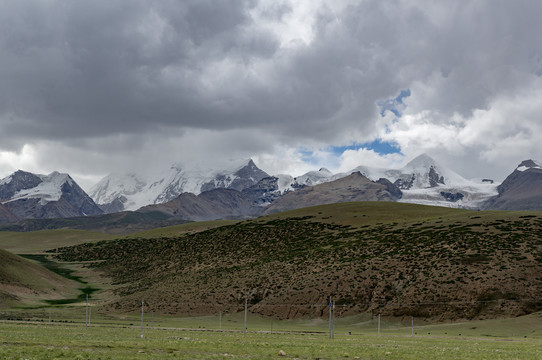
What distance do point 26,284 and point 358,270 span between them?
7163cm

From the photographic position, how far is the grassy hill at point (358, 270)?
8681 centimetres

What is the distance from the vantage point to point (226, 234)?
165375 mm

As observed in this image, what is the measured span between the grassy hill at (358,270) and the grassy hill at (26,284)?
13.6 meters

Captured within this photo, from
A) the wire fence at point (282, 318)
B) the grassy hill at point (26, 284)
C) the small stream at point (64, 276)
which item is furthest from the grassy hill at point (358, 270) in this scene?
the grassy hill at point (26, 284)

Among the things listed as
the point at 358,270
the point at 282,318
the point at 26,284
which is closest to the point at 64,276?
the point at 26,284

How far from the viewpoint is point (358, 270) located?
103 meters

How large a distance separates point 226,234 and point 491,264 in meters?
88.7

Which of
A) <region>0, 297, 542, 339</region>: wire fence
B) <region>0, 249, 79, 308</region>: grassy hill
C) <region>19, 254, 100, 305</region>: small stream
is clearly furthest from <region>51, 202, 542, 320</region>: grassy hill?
<region>0, 249, 79, 308</region>: grassy hill

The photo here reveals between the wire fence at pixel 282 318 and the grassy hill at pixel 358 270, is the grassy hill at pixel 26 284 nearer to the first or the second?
the wire fence at pixel 282 318

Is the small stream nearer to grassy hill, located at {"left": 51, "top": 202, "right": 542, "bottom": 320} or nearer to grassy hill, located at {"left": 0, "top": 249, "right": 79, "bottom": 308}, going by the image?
grassy hill, located at {"left": 0, "top": 249, "right": 79, "bottom": 308}

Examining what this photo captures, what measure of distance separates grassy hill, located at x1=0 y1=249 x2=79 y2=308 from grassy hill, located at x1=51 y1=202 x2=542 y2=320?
44.6ft

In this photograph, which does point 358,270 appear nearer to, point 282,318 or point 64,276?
point 282,318

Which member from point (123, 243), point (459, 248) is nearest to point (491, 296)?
point (459, 248)

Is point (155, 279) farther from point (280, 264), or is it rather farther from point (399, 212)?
point (399, 212)
